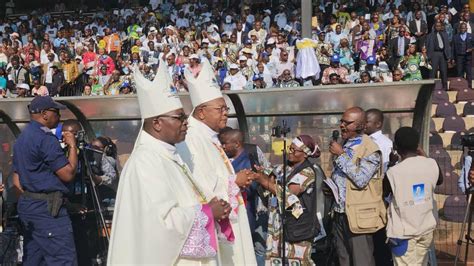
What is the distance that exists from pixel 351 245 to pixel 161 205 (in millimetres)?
2927

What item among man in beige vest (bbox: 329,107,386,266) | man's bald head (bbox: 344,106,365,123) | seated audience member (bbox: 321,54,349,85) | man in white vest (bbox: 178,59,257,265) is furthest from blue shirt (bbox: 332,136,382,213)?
seated audience member (bbox: 321,54,349,85)

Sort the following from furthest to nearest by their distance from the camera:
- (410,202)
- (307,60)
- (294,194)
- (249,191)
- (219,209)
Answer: (307,60) < (249,191) < (294,194) < (410,202) < (219,209)

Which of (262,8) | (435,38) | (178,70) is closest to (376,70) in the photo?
(435,38)

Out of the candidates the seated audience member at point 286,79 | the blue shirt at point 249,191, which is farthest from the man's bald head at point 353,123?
the seated audience member at point 286,79

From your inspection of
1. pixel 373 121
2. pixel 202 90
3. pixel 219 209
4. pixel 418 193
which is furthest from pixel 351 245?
pixel 219 209

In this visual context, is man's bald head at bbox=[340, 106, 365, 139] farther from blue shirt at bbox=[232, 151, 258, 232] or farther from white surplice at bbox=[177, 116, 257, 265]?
white surplice at bbox=[177, 116, 257, 265]

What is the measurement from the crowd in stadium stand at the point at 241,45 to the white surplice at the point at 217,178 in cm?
1054

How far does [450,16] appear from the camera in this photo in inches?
726

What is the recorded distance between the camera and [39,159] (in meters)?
6.31

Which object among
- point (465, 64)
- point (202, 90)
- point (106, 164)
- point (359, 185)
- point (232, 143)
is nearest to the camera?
point (202, 90)

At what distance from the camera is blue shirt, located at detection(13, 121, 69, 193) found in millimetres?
6273

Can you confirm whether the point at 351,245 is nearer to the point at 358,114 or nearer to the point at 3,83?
the point at 358,114

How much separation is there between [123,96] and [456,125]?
8.16 metres

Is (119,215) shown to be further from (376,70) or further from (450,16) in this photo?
(450,16)
